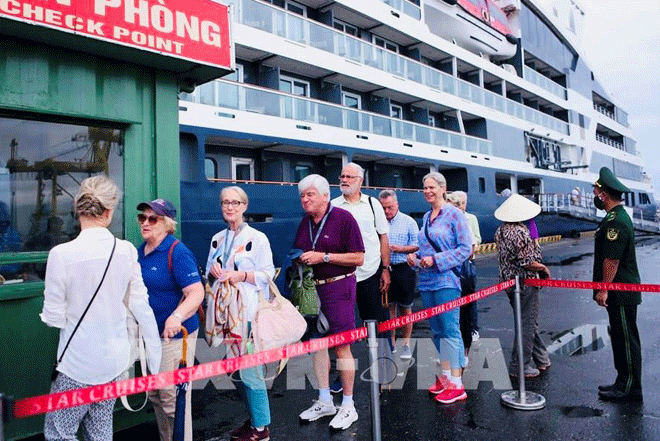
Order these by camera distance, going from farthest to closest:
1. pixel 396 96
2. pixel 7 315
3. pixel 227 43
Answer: pixel 396 96, pixel 227 43, pixel 7 315

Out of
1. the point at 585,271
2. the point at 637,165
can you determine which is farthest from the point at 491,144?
the point at 637,165

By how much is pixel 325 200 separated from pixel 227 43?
1611 millimetres

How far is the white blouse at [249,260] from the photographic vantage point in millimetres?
3186

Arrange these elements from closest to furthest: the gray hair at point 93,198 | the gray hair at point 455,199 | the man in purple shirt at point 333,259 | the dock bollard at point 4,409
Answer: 1. the dock bollard at point 4,409
2. the gray hair at point 93,198
3. the man in purple shirt at point 333,259
4. the gray hair at point 455,199

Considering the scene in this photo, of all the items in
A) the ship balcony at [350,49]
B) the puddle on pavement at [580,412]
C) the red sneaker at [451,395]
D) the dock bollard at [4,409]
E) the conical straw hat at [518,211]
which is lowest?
the puddle on pavement at [580,412]

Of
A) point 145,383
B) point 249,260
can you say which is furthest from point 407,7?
point 145,383

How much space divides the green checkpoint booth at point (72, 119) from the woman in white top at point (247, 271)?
0.89 meters

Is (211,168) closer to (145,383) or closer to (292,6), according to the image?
(292,6)

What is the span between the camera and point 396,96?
17.9m

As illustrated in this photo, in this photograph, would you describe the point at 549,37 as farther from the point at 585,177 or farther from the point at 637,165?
the point at 637,165

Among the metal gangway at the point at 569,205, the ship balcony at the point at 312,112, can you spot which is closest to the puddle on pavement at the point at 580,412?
the ship balcony at the point at 312,112

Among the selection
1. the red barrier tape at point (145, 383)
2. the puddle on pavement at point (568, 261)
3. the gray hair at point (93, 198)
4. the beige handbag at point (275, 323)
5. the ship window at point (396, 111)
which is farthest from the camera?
the ship window at point (396, 111)

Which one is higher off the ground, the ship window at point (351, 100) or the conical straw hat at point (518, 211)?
the ship window at point (351, 100)

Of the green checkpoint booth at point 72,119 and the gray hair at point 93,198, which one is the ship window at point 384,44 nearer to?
the green checkpoint booth at point 72,119
